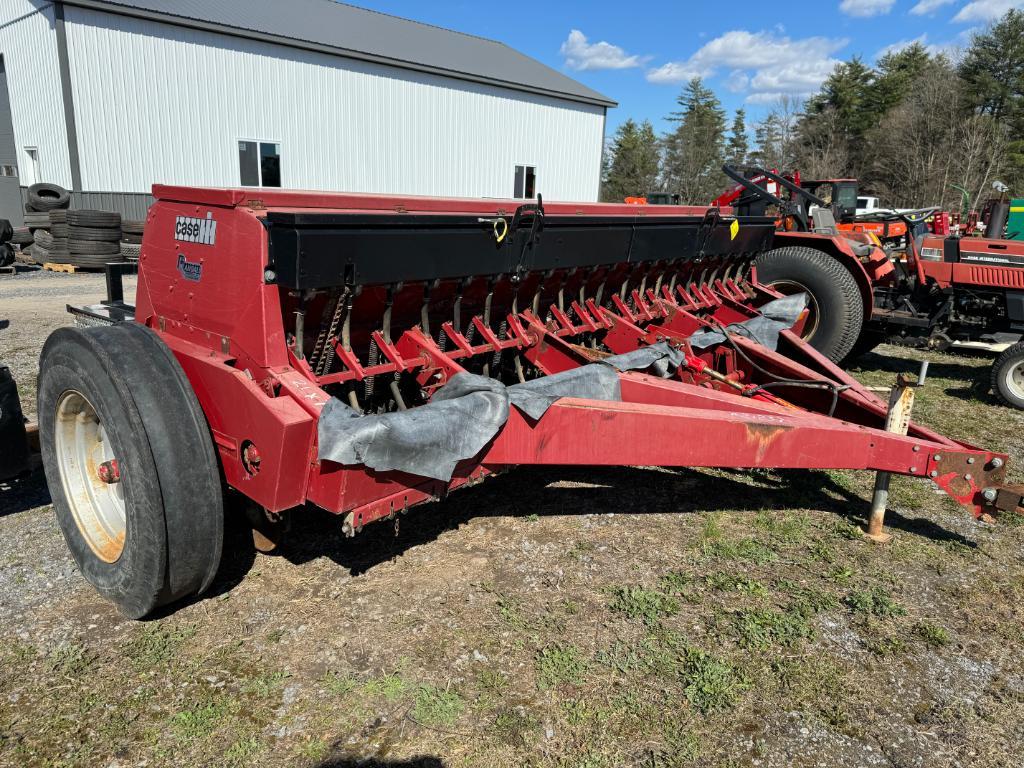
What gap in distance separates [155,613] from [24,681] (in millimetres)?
454

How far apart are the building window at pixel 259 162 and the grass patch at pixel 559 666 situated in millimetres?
15580

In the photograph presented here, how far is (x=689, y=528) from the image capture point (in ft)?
11.9

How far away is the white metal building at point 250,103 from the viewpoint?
1408 cm

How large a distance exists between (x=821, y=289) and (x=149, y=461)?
5.01m

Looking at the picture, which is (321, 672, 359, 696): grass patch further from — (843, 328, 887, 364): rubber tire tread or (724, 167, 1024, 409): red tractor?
(843, 328, 887, 364): rubber tire tread

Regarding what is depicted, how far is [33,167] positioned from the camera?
15.5 m

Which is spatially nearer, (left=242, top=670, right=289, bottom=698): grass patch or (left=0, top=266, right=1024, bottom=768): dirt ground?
(left=0, top=266, right=1024, bottom=768): dirt ground

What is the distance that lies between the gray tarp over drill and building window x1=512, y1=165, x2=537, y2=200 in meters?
19.1

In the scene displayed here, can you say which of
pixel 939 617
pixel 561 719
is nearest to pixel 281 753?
pixel 561 719

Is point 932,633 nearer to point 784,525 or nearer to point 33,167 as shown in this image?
point 784,525

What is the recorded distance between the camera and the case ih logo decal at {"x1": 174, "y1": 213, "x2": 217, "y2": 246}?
9.11ft

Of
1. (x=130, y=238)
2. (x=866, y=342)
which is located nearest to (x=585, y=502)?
(x=866, y=342)

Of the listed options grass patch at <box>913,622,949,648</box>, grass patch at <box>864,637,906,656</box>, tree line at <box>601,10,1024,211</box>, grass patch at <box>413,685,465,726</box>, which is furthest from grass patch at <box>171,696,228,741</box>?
tree line at <box>601,10,1024,211</box>

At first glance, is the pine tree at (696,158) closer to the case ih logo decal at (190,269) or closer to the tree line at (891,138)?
the tree line at (891,138)
